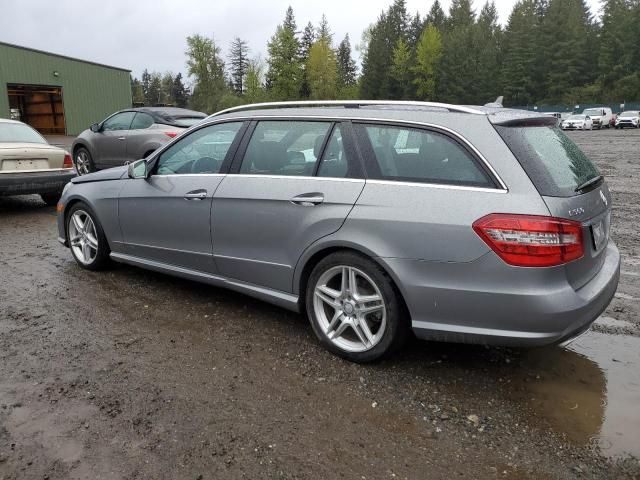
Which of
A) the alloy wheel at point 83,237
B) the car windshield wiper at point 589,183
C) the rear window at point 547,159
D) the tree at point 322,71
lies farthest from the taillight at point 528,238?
the tree at point 322,71

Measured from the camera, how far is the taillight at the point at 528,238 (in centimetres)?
276

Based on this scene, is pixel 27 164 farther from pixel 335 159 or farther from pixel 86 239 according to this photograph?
pixel 335 159

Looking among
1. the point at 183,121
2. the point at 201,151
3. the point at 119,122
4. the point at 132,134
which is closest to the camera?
the point at 201,151

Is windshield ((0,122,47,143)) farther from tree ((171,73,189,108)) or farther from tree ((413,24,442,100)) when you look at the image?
tree ((171,73,189,108))

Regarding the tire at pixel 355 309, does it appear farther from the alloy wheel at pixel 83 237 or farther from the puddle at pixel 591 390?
the alloy wheel at pixel 83 237

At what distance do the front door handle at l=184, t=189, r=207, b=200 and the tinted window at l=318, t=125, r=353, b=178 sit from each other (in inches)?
41.0

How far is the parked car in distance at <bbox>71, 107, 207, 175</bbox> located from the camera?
33.6ft

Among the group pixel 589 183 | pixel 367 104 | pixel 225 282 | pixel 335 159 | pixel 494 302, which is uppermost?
pixel 367 104

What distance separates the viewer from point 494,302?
2844 mm

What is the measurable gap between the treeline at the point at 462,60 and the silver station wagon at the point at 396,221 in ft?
250

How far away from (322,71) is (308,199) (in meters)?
89.5

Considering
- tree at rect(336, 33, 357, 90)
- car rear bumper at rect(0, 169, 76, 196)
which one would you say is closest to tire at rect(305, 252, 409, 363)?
car rear bumper at rect(0, 169, 76, 196)

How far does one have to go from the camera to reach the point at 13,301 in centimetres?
456

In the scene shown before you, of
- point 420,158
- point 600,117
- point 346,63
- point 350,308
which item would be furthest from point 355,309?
point 346,63
